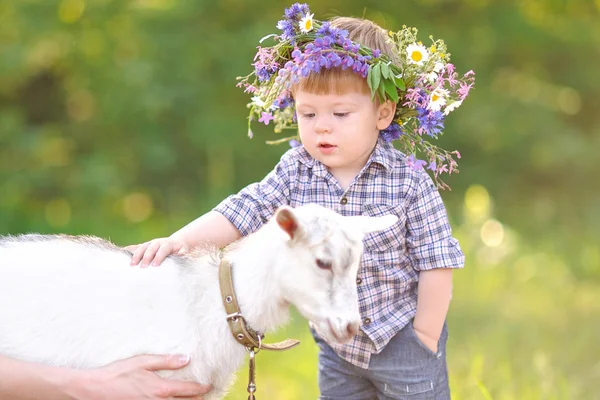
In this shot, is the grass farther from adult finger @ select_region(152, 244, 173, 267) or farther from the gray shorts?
adult finger @ select_region(152, 244, 173, 267)

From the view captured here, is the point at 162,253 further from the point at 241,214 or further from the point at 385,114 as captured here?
the point at 385,114

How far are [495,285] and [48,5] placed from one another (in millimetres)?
6192

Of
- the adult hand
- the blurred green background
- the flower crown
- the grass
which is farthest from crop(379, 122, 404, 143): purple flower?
the blurred green background

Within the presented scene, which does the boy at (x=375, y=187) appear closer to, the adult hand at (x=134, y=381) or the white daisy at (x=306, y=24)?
the white daisy at (x=306, y=24)

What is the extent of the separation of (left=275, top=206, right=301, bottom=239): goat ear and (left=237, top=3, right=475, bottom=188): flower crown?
0.62 metres

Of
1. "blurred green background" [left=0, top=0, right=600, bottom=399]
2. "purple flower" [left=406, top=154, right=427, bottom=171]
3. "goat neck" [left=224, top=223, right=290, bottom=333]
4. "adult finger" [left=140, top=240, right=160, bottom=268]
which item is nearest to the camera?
"goat neck" [left=224, top=223, right=290, bottom=333]

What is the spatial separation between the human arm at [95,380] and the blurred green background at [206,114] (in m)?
4.75

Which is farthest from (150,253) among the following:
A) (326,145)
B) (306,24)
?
(306,24)


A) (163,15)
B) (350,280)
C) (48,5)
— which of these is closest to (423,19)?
(163,15)

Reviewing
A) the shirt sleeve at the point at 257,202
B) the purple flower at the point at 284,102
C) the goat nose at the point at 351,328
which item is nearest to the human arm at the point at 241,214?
the shirt sleeve at the point at 257,202

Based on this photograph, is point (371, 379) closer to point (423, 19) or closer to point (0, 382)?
point (0, 382)

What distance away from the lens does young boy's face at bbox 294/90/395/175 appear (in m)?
2.71

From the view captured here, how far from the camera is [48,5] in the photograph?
29.7 feet

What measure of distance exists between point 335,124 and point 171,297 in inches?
32.4
